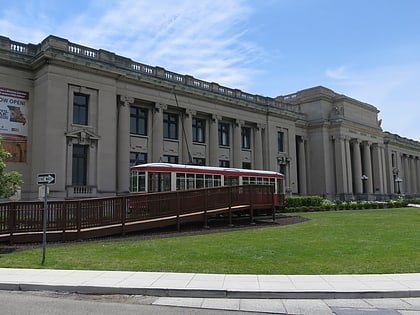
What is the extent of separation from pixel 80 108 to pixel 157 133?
8.06 meters

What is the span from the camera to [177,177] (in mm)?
26672

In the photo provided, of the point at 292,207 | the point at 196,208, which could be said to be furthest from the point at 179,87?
the point at 196,208

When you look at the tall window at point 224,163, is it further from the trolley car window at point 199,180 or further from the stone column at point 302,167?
the stone column at point 302,167

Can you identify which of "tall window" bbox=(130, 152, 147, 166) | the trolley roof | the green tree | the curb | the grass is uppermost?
"tall window" bbox=(130, 152, 147, 166)

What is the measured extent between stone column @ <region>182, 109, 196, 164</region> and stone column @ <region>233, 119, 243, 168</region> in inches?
281

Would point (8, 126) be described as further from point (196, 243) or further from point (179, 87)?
point (196, 243)

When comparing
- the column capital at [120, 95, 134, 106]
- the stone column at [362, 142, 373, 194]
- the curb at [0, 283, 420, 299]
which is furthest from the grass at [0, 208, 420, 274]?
the stone column at [362, 142, 373, 194]

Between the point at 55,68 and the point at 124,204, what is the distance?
1684cm

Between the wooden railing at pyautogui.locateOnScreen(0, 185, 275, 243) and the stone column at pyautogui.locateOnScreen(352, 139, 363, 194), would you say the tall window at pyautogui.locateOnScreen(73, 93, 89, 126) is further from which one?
the stone column at pyautogui.locateOnScreen(352, 139, 363, 194)

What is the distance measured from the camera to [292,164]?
54.6m

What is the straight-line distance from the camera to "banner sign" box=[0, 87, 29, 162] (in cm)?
2997

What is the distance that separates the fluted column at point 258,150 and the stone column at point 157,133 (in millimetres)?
15115

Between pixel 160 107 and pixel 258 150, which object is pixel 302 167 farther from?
pixel 160 107

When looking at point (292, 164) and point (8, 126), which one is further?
point (292, 164)
